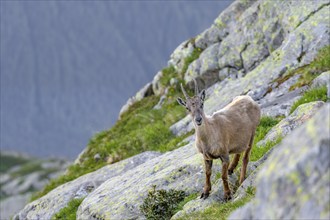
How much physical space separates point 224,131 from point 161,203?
11.3 feet

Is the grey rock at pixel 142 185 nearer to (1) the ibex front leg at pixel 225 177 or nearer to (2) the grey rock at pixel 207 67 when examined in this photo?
(1) the ibex front leg at pixel 225 177

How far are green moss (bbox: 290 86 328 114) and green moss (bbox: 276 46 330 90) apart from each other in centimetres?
214

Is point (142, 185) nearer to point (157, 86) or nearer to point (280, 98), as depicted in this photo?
point (280, 98)

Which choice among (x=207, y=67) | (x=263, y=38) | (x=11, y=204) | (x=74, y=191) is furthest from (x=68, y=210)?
(x=11, y=204)

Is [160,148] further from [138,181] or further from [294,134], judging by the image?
[294,134]

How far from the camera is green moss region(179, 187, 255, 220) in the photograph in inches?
497

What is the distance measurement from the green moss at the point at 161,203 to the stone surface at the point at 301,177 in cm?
1029

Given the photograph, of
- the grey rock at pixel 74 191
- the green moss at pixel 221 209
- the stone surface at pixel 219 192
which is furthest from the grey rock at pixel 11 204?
the green moss at pixel 221 209

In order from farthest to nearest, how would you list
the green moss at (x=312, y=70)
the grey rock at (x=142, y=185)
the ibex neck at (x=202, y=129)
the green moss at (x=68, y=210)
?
the green moss at (x=312, y=70)
the green moss at (x=68, y=210)
the grey rock at (x=142, y=185)
the ibex neck at (x=202, y=129)

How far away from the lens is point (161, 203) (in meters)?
16.7

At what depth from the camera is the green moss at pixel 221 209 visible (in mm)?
12625

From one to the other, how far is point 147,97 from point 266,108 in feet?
60.5

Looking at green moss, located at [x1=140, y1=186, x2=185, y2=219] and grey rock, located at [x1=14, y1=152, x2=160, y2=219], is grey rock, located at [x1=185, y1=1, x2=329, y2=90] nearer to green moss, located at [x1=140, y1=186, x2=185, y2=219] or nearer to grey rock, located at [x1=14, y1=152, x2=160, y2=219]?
grey rock, located at [x1=14, y1=152, x2=160, y2=219]

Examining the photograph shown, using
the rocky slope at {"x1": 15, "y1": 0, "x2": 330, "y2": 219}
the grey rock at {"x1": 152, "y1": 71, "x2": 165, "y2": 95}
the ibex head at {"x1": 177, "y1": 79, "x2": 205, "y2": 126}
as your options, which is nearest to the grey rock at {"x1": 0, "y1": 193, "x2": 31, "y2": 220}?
the grey rock at {"x1": 152, "y1": 71, "x2": 165, "y2": 95}
